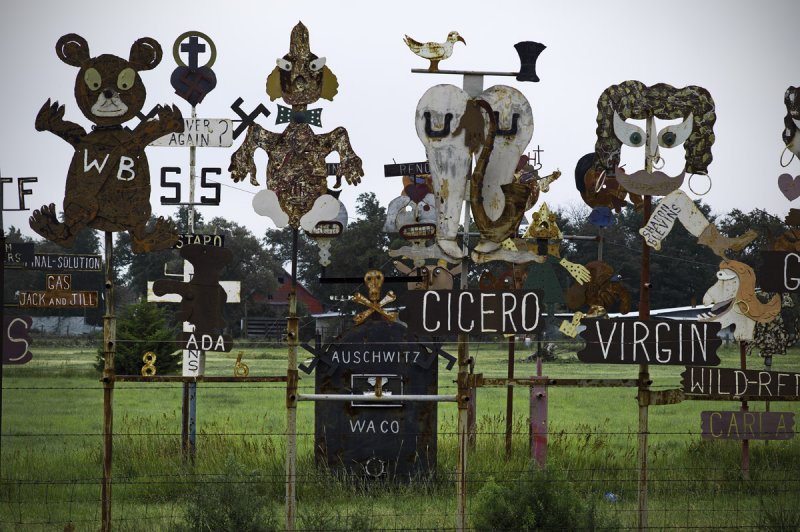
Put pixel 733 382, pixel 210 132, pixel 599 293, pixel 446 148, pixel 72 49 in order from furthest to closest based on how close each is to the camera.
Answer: pixel 210 132
pixel 599 293
pixel 733 382
pixel 72 49
pixel 446 148

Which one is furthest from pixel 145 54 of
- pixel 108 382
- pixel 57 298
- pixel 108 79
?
pixel 108 382

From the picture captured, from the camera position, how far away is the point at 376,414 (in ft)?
43.6

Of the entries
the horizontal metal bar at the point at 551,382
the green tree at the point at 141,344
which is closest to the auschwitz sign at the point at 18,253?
the horizontal metal bar at the point at 551,382

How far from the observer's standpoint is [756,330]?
1471 cm

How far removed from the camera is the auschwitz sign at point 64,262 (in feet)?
40.8

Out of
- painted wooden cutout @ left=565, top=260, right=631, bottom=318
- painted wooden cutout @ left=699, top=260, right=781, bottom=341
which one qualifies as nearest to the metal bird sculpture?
painted wooden cutout @ left=565, top=260, right=631, bottom=318

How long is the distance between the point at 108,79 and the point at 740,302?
7747 millimetres

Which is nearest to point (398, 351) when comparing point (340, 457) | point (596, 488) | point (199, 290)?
point (340, 457)

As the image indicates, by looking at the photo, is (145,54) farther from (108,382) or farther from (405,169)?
(405,169)

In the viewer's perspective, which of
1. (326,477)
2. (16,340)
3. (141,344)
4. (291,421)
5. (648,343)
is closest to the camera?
(648,343)

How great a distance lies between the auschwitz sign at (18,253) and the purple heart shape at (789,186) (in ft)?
27.3

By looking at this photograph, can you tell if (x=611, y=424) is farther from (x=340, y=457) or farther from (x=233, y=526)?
(x=233, y=526)

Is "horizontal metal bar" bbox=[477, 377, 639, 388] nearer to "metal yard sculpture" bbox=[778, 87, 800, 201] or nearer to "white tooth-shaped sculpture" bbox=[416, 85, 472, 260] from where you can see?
"white tooth-shaped sculpture" bbox=[416, 85, 472, 260]

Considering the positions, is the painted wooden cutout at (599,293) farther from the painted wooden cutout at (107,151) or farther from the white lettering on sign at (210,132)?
the painted wooden cutout at (107,151)
